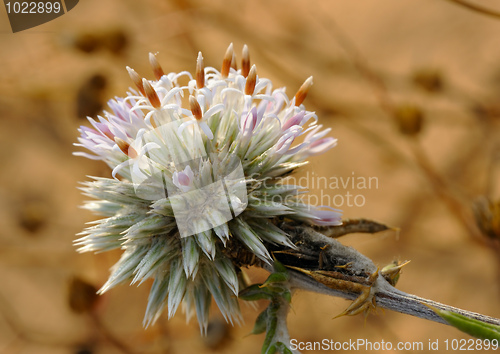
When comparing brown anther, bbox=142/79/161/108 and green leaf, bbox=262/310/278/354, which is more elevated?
brown anther, bbox=142/79/161/108

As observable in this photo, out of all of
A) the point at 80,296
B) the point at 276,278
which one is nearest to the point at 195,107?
the point at 276,278

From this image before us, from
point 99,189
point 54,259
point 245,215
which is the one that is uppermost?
point 99,189

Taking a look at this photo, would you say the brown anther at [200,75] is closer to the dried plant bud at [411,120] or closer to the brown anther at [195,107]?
the brown anther at [195,107]

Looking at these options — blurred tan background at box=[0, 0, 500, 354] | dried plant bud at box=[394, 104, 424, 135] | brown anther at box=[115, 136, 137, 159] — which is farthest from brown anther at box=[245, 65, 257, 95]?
dried plant bud at box=[394, 104, 424, 135]

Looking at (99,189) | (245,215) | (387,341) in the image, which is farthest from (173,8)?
(387,341)

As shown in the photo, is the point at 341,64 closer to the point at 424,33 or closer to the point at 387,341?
the point at 424,33

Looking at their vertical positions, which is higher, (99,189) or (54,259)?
(99,189)

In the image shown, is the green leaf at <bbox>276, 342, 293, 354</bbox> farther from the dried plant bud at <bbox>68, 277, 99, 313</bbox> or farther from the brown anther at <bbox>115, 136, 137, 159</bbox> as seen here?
the dried plant bud at <bbox>68, 277, 99, 313</bbox>

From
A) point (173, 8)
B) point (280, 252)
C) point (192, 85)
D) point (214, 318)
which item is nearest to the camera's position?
point (280, 252)
